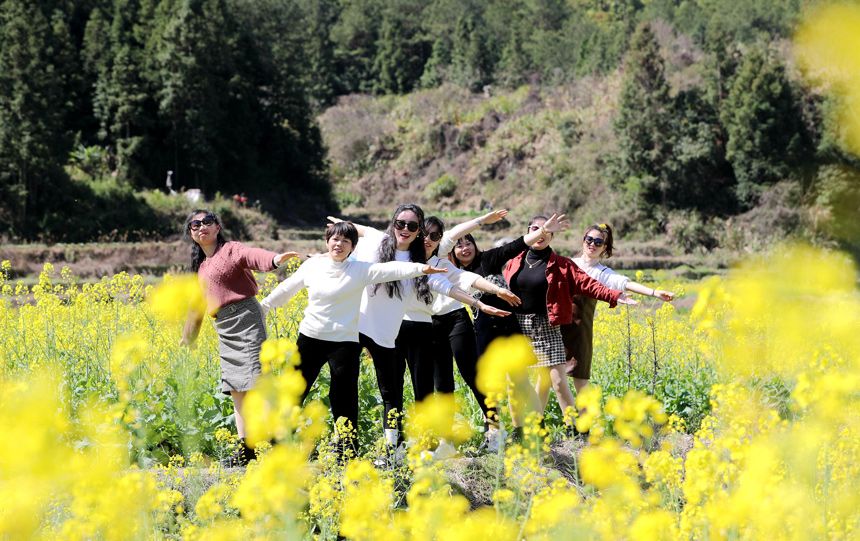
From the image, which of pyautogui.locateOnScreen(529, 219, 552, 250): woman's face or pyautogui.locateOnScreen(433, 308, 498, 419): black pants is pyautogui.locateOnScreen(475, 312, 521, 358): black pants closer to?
pyautogui.locateOnScreen(433, 308, 498, 419): black pants

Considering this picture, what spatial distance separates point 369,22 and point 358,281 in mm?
70419

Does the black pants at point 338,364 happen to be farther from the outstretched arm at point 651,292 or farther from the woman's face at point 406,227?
the outstretched arm at point 651,292

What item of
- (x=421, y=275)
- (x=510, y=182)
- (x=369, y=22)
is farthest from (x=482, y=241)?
(x=369, y=22)

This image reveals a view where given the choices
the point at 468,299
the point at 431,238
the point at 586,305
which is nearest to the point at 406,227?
the point at 431,238

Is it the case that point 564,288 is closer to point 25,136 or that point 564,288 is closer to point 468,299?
point 468,299

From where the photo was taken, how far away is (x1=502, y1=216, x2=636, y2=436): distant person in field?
5.12 meters

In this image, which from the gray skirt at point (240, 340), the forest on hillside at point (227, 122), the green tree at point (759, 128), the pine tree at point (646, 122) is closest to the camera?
the gray skirt at point (240, 340)

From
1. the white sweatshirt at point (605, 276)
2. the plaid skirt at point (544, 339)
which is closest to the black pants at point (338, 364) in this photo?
the plaid skirt at point (544, 339)

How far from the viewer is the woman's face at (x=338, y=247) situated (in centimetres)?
445

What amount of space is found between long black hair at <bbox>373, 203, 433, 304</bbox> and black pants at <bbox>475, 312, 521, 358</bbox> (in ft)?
1.75

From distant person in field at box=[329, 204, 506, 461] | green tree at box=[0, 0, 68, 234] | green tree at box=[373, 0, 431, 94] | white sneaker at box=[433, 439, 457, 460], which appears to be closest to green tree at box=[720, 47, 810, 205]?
green tree at box=[0, 0, 68, 234]

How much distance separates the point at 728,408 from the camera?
10.0ft

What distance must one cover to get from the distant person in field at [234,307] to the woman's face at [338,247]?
24 cm

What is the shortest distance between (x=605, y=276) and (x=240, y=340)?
2186mm
